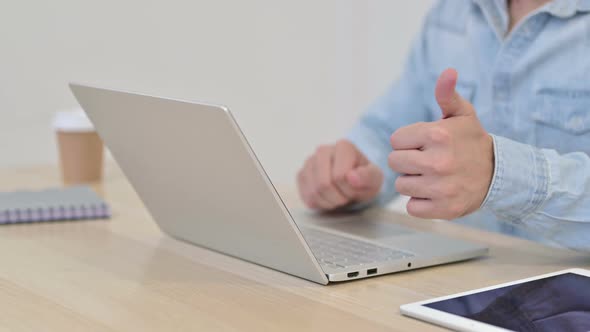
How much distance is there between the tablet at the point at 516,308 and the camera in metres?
0.69

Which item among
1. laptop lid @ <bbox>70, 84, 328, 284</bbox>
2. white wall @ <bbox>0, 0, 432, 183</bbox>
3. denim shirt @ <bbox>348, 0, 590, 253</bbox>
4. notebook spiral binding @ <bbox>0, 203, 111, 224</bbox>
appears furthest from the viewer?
white wall @ <bbox>0, 0, 432, 183</bbox>

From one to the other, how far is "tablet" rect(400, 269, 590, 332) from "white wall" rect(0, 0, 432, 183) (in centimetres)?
148

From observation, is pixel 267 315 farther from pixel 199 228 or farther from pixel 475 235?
pixel 475 235

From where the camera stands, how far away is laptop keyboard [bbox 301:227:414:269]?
2.94ft

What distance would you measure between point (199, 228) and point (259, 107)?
163 cm

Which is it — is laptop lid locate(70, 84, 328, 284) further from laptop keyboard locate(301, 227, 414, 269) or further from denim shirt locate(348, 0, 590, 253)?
denim shirt locate(348, 0, 590, 253)

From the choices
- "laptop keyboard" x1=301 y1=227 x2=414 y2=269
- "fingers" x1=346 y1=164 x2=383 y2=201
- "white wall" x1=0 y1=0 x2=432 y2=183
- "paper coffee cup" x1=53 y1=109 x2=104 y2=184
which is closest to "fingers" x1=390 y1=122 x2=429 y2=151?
"laptop keyboard" x1=301 y1=227 x2=414 y2=269

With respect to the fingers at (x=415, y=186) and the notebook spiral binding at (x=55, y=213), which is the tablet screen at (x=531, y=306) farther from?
the notebook spiral binding at (x=55, y=213)

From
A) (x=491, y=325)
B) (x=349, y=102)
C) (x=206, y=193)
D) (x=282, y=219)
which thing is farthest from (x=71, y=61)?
(x=491, y=325)

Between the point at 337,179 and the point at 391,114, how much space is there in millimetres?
340

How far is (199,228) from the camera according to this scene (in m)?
1.01

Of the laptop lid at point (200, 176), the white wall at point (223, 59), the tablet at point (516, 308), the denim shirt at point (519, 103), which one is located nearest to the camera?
the tablet at point (516, 308)

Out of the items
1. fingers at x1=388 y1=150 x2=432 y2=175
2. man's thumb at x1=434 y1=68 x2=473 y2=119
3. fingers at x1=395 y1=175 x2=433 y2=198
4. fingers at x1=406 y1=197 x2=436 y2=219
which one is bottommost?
fingers at x1=406 y1=197 x2=436 y2=219

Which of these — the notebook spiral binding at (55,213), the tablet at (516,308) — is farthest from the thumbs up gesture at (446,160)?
the notebook spiral binding at (55,213)
